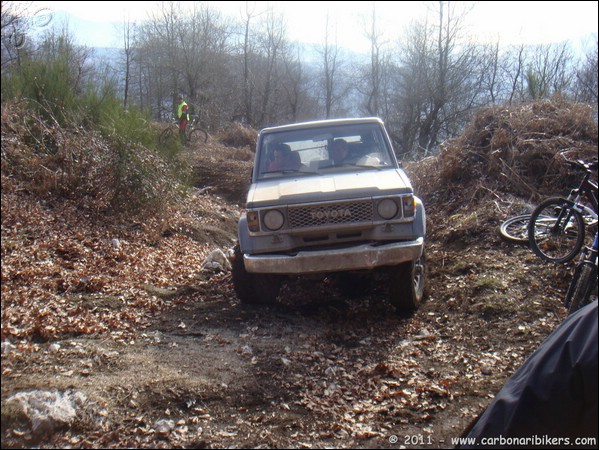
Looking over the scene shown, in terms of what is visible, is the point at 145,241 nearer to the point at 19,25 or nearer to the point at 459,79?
the point at 19,25

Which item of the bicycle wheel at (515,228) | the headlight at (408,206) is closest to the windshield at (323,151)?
the headlight at (408,206)

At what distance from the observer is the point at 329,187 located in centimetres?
602

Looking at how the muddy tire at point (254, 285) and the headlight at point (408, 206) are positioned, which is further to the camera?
the muddy tire at point (254, 285)

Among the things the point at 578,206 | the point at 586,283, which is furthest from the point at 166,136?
the point at 586,283

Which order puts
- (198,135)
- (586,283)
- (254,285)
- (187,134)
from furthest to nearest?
1. (198,135)
2. (187,134)
3. (254,285)
4. (586,283)

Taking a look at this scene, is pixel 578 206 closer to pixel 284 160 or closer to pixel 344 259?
pixel 344 259

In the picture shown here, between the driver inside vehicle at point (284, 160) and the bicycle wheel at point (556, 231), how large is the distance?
291 cm

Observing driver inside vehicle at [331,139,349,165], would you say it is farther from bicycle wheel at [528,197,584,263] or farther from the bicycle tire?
the bicycle tire

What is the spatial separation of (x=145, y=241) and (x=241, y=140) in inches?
720

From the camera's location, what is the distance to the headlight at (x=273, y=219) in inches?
232

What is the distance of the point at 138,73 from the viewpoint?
47.2 metres

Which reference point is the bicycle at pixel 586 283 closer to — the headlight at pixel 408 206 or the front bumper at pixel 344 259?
the front bumper at pixel 344 259

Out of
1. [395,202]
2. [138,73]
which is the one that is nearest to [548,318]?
[395,202]

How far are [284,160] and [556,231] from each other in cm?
327
